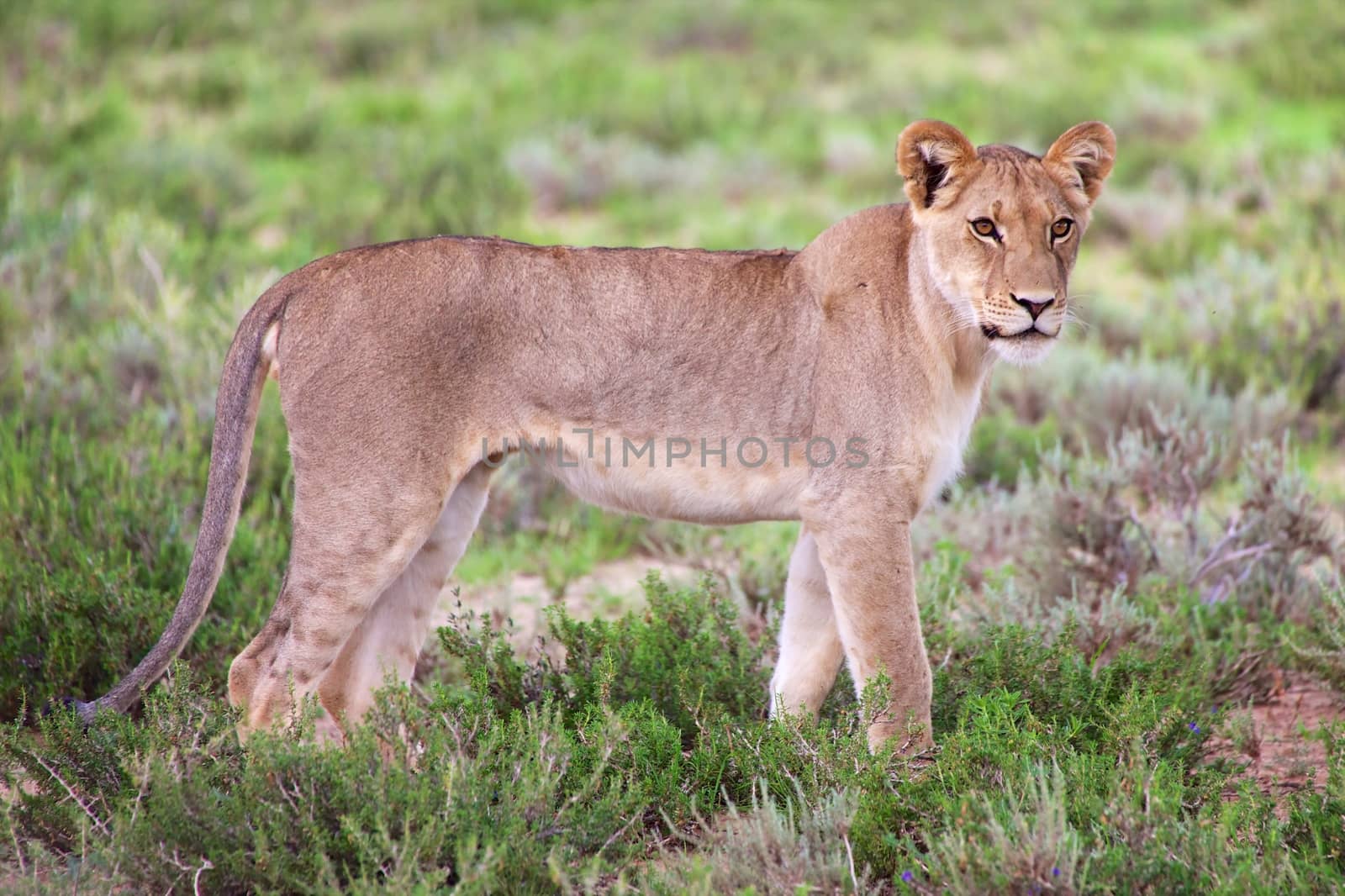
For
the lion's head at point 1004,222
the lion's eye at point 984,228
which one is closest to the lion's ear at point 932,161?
the lion's head at point 1004,222

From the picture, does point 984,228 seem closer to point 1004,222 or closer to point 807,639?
point 1004,222

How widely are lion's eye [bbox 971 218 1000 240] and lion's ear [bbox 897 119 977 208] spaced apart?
0.41 feet

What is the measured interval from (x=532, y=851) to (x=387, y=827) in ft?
1.13

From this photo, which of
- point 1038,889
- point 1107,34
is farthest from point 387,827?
point 1107,34

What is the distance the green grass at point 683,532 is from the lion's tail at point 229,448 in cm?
23

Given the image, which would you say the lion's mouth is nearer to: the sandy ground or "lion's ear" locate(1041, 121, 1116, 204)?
"lion's ear" locate(1041, 121, 1116, 204)

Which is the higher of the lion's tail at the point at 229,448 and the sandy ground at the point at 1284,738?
the lion's tail at the point at 229,448

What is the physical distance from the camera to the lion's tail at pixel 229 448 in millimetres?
3816

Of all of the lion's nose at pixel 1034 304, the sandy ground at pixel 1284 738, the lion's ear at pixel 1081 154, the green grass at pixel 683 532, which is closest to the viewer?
the green grass at pixel 683 532

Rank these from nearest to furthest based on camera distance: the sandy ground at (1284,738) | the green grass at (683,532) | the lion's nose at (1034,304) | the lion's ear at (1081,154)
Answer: the green grass at (683,532) → the lion's nose at (1034,304) → the lion's ear at (1081,154) → the sandy ground at (1284,738)

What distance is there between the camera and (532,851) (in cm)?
327

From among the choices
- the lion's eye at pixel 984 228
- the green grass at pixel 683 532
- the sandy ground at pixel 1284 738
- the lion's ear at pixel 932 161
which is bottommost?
the sandy ground at pixel 1284 738

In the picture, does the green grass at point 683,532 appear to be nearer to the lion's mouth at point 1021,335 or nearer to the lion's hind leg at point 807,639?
the lion's hind leg at point 807,639

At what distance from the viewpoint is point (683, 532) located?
6094mm
